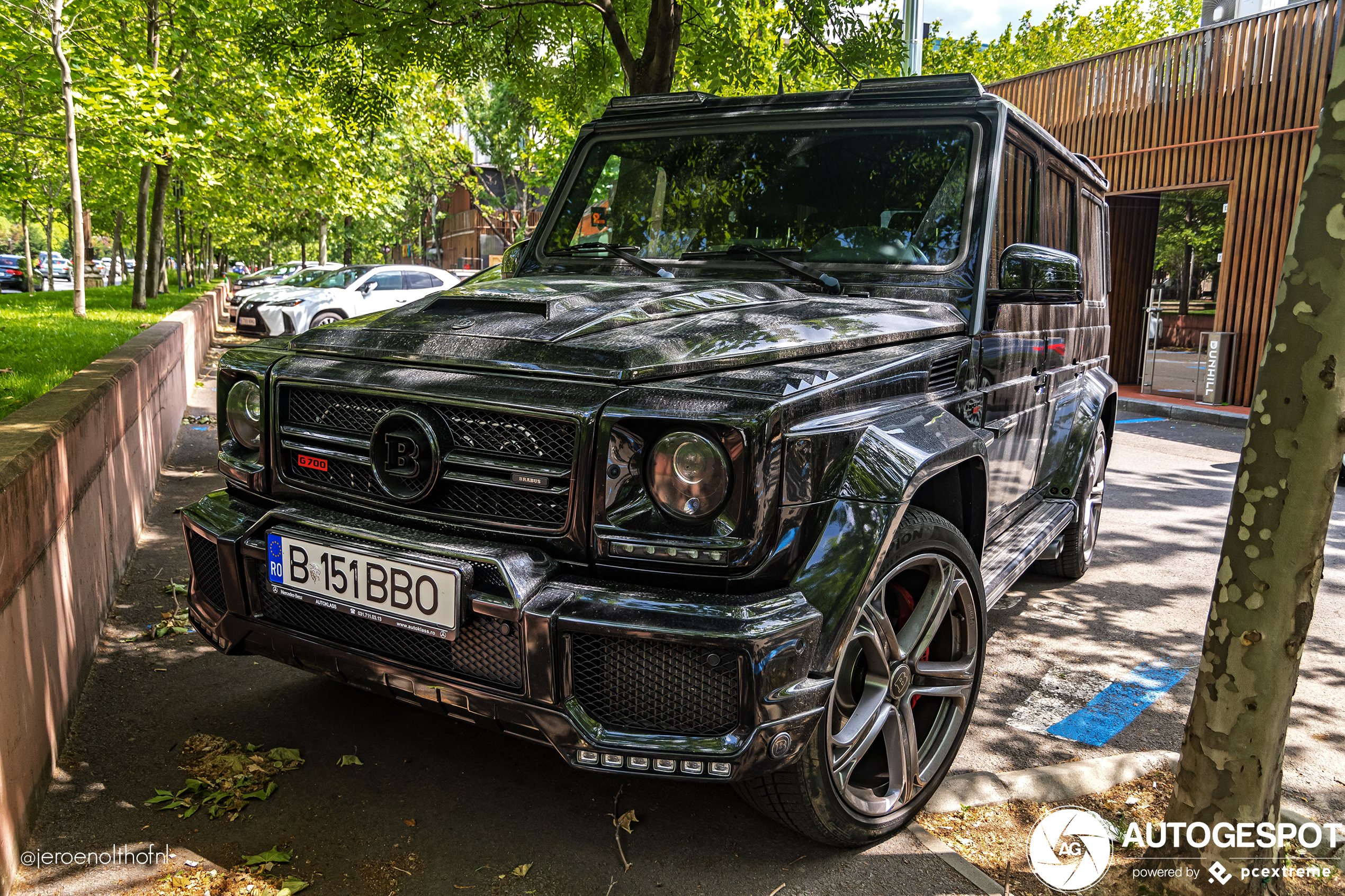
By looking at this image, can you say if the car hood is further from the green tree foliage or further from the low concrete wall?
the green tree foliage

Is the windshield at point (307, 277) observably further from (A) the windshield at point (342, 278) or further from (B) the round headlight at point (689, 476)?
(B) the round headlight at point (689, 476)

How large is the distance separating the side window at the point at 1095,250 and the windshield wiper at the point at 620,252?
8.77 feet

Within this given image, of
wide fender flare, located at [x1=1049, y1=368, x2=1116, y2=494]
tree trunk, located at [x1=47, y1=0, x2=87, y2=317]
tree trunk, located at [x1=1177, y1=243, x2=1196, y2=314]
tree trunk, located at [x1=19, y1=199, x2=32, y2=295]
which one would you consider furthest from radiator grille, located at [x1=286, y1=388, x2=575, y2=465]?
tree trunk, located at [x1=19, y1=199, x2=32, y2=295]

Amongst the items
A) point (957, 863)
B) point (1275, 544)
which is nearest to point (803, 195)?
point (1275, 544)

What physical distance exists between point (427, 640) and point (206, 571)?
88 cm

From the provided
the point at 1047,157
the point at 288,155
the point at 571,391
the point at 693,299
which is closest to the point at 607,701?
the point at 571,391

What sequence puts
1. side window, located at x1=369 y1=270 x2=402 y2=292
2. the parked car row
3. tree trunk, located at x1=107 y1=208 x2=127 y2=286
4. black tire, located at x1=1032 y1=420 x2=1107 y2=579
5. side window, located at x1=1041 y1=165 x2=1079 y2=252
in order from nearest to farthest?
1. side window, located at x1=1041 y1=165 x2=1079 y2=252
2. black tire, located at x1=1032 y1=420 x2=1107 y2=579
3. side window, located at x1=369 y1=270 x2=402 y2=292
4. the parked car row
5. tree trunk, located at x1=107 y1=208 x2=127 y2=286

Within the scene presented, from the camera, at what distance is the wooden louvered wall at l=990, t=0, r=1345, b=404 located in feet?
43.7

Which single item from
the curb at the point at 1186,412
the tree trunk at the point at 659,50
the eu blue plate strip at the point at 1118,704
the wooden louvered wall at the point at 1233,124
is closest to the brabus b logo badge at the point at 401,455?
the eu blue plate strip at the point at 1118,704

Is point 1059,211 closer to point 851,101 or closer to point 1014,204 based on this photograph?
point 1014,204

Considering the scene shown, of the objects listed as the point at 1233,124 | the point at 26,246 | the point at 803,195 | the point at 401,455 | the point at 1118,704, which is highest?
the point at 1233,124

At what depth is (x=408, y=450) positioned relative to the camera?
8.00 ft

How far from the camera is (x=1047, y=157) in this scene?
13.4 ft

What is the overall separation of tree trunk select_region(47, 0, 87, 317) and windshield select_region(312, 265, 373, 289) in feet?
18.9
